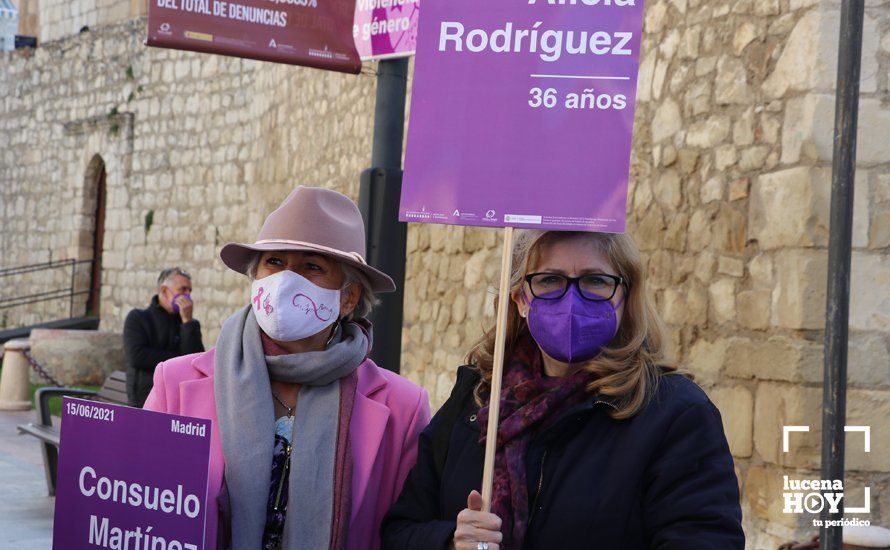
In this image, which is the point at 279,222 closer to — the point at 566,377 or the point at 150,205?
the point at 566,377

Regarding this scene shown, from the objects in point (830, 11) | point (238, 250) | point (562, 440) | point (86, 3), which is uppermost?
Answer: point (86, 3)

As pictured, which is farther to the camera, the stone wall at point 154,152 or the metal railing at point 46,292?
the metal railing at point 46,292

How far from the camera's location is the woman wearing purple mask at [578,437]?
2547 mm

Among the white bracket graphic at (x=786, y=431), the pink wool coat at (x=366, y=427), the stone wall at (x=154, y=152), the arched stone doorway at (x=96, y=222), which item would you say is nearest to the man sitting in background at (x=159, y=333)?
the stone wall at (x=154, y=152)

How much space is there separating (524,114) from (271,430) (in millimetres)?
967

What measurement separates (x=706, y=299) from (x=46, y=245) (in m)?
15.9

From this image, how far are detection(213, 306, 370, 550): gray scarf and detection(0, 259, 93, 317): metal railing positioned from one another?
16861 mm

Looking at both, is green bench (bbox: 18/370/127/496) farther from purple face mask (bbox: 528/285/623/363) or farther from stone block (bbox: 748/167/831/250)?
purple face mask (bbox: 528/285/623/363)

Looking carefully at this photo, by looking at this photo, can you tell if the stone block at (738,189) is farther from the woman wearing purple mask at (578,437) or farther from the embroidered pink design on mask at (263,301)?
the embroidered pink design on mask at (263,301)

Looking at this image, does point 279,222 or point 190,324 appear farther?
point 190,324

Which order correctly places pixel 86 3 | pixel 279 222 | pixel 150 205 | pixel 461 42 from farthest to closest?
1. pixel 86 3
2. pixel 150 205
3. pixel 279 222
4. pixel 461 42

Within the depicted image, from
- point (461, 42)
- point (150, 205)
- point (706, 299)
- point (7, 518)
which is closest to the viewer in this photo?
point (461, 42)

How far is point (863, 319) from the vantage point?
18.6 feet

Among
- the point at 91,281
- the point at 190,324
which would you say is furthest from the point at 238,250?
the point at 91,281
